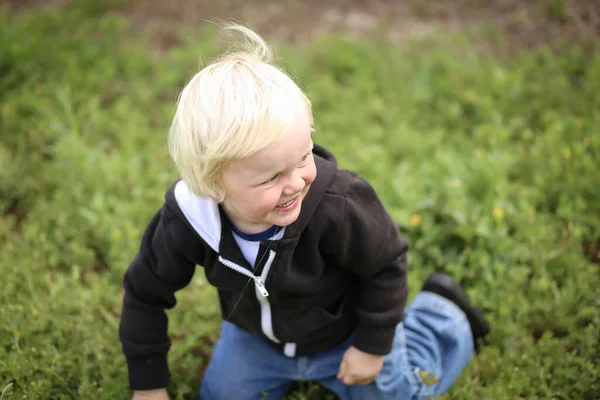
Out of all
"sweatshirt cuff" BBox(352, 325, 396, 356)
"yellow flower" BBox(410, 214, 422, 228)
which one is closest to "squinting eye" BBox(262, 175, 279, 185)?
"sweatshirt cuff" BBox(352, 325, 396, 356)

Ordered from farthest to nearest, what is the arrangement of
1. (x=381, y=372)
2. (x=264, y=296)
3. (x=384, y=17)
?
1. (x=384, y=17)
2. (x=381, y=372)
3. (x=264, y=296)

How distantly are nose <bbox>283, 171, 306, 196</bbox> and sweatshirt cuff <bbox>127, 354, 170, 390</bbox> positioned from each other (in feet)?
2.75

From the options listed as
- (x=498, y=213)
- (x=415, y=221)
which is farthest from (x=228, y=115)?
(x=498, y=213)

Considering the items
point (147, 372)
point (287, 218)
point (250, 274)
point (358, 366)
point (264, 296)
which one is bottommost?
point (147, 372)

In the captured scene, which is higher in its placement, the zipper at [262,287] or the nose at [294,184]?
the nose at [294,184]

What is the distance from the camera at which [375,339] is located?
193 cm

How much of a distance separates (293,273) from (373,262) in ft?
0.80

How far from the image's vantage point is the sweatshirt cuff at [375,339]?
1925 mm

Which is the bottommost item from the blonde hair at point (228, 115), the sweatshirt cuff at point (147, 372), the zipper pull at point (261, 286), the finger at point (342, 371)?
the sweatshirt cuff at point (147, 372)

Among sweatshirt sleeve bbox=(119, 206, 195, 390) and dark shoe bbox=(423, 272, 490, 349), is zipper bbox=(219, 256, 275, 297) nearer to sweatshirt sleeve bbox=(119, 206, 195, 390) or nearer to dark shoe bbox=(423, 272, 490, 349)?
sweatshirt sleeve bbox=(119, 206, 195, 390)

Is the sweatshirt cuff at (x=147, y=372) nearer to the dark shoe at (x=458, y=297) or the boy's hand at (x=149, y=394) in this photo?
the boy's hand at (x=149, y=394)

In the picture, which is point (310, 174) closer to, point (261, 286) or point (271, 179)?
point (271, 179)

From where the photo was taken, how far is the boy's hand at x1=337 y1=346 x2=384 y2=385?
1.98 m

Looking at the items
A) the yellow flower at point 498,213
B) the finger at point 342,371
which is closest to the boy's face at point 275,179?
the finger at point 342,371
